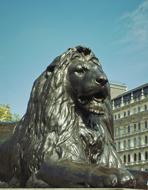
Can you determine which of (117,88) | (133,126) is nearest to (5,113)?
(133,126)

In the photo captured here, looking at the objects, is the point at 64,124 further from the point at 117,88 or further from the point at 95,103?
the point at 117,88

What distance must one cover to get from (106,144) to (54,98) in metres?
0.86

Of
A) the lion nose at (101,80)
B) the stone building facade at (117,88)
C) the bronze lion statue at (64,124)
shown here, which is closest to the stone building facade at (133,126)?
the stone building facade at (117,88)

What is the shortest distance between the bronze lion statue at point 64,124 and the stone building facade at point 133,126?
246 feet

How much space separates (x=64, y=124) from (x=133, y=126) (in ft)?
260

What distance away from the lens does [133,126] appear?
3302 inches

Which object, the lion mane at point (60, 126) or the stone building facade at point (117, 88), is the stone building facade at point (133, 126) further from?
the lion mane at point (60, 126)

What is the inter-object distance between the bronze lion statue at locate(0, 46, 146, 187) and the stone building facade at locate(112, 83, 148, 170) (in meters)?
75.0

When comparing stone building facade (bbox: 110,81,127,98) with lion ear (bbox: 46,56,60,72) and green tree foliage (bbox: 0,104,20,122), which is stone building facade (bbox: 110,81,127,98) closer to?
green tree foliage (bbox: 0,104,20,122)

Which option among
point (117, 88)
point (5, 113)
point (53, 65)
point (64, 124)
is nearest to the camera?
point (64, 124)

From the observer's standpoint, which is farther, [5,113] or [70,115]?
[5,113]

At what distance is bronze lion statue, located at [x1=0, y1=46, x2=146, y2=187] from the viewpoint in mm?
5270

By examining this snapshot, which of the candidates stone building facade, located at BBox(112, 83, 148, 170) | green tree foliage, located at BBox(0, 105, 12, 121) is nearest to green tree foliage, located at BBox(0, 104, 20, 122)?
green tree foliage, located at BBox(0, 105, 12, 121)

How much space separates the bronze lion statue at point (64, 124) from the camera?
5270 millimetres
